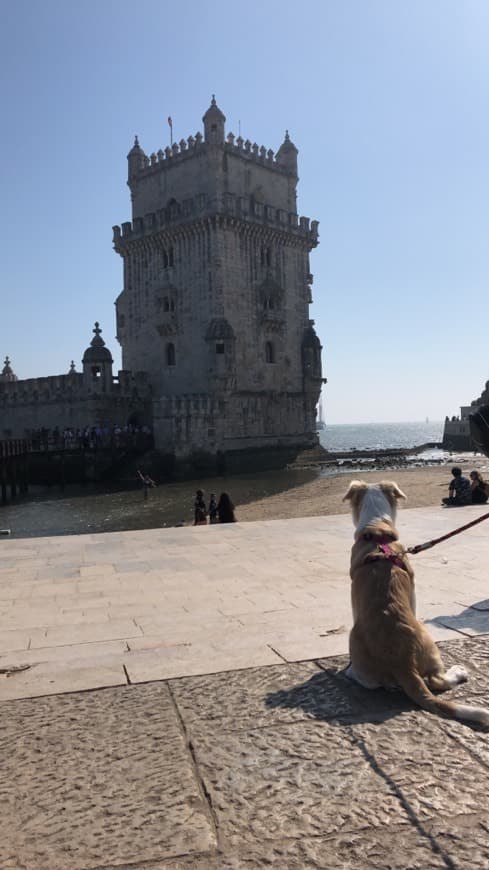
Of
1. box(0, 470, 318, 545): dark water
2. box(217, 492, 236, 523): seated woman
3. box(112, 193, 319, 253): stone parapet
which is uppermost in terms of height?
box(112, 193, 319, 253): stone parapet

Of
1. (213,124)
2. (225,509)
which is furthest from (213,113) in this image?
(225,509)

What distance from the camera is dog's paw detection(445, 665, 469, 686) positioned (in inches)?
171

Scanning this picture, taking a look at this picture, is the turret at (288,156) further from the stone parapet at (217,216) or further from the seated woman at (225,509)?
the seated woman at (225,509)

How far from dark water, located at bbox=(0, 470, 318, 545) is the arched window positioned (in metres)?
9.68

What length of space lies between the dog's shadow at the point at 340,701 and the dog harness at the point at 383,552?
840 mm

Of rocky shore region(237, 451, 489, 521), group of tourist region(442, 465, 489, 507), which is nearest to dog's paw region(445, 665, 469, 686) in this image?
group of tourist region(442, 465, 489, 507)

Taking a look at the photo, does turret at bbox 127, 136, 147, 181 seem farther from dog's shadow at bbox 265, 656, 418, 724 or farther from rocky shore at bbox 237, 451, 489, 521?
dog's shadow at bbox 265, 656, 418, 724

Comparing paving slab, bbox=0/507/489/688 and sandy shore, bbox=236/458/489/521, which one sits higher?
paving slab, bbox=0/507/489/688

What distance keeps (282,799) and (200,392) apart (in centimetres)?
3971

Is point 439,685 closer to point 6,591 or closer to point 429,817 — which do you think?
point 429,817

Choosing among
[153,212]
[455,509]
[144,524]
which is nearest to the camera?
[455,509]

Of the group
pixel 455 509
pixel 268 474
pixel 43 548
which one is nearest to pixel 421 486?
pixel 268 474

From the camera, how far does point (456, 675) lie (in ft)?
14.4

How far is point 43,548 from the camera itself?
10.6m
